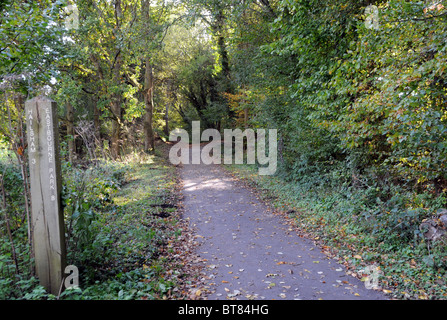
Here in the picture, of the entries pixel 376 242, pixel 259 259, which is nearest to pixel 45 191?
pixel 259 259

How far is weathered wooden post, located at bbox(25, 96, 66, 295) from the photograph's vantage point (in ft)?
11.7

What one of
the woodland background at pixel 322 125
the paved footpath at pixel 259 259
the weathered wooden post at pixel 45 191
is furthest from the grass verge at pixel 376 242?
the weathered wooden post at pixel 45 191

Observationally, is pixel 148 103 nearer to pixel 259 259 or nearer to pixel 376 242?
pixel 259 259

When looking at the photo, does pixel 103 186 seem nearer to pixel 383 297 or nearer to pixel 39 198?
pixel 39 198

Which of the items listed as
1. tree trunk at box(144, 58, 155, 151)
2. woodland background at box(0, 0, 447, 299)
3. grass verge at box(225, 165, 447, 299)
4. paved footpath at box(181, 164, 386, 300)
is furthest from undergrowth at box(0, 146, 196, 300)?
tree trunk at box(144, 58, 155, 151)

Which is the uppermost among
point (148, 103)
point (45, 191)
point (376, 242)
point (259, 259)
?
point (148, 103)

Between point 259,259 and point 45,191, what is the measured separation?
12.8ft

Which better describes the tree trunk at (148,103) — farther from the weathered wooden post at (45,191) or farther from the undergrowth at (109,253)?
the weathered wooden post at (45,191)

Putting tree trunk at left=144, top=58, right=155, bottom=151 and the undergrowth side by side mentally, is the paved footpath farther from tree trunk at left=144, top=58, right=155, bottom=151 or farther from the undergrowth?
tree trunk at left=144, top=58, right=155, bottom=151

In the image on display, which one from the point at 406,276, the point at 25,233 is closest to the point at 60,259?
the point at 25,233

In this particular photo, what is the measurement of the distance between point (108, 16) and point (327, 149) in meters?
13.2

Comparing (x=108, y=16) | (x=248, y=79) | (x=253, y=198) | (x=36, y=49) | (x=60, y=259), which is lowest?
(x=253, y=198)

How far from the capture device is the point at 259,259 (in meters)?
5.60

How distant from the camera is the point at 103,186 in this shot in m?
7.68
